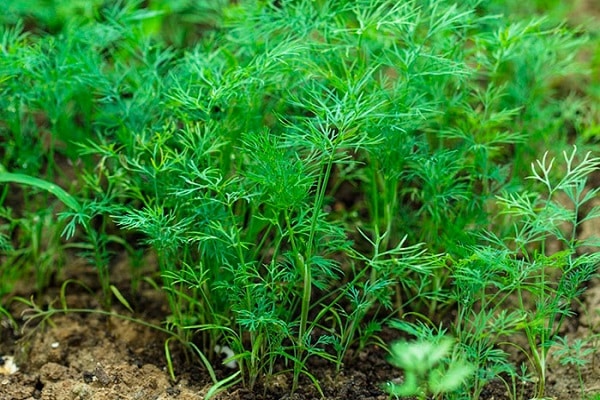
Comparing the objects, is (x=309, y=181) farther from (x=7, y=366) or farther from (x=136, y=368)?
(x=7, y=366)

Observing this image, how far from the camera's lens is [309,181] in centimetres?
206

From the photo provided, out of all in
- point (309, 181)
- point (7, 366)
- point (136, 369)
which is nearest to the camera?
point (309, 181)

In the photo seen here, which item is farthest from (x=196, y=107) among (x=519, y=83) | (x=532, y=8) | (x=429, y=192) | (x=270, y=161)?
(x=532, y=8)

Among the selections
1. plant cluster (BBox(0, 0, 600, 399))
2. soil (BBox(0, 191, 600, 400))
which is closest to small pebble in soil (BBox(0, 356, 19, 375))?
soil (BBox(0, 191, 600, 400))

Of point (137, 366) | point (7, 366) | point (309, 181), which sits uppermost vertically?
point (309, 181)

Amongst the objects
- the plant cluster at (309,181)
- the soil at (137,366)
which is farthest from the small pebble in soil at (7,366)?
the plant cluster at (309,181)

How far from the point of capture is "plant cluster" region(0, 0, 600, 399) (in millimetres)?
2105

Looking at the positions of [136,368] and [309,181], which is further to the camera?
[136,368]

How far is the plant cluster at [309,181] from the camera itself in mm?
2105

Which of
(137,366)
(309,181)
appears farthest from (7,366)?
(309,181)

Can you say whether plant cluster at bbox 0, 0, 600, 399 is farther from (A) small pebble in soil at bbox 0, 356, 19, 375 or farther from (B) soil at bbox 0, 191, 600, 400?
(A) small pebble in soil at bbox 0, 356, 19, 375

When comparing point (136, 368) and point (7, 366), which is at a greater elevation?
point (136, 368)

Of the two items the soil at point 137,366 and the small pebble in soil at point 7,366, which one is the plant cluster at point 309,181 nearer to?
the soil at point 137,366

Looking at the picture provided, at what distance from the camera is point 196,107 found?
2.24m
